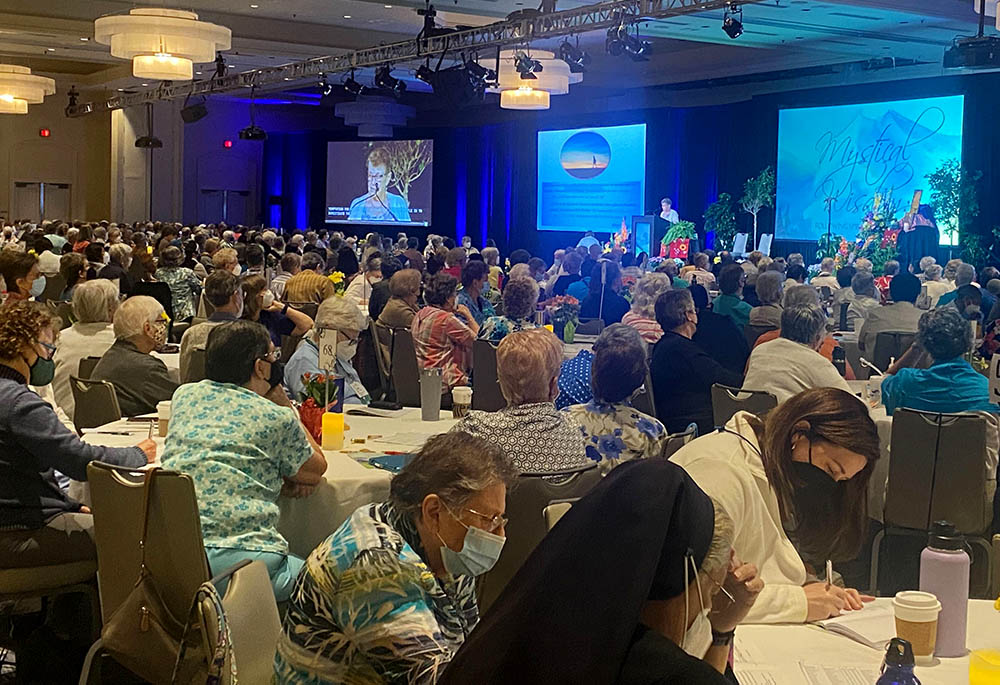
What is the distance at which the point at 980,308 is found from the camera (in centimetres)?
898

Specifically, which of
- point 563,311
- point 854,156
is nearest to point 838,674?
point 563,311

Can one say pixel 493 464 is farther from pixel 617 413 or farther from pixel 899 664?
pixel 617 413

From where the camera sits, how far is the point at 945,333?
16.5ft

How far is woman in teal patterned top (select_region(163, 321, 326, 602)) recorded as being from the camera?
3436 millimetres

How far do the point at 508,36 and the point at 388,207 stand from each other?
14751mm

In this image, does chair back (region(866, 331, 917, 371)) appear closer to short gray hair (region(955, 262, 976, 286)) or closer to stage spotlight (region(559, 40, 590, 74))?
short gray hair (region(955, 262, 976, 286))

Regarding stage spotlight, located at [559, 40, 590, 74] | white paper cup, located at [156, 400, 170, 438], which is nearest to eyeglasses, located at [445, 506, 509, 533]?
white paper cup, located at [156, 400, 170, 438]

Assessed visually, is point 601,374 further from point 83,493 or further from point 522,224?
point 522,224

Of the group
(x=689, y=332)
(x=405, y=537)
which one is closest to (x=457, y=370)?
(x=689, y=332)

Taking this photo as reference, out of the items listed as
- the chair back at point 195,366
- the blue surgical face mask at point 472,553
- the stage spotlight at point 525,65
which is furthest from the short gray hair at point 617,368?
the stage spotlight at point 525,65

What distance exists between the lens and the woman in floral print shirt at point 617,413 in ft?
12.8

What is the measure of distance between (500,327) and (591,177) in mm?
15426

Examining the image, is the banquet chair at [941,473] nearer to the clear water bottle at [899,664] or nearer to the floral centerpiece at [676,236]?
the clear water bottle at [899,664]

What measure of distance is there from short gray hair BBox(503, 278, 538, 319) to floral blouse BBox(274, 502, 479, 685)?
5.07m
